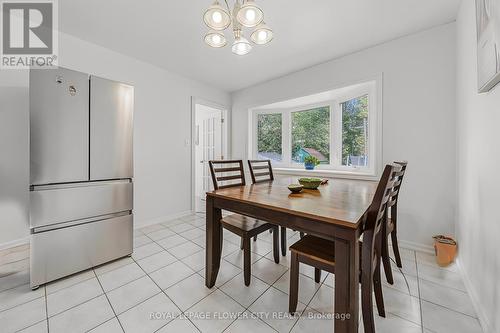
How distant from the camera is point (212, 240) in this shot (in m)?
1.52

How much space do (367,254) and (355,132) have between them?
2338 millimetres

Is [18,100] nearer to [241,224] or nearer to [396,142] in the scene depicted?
[241,224]

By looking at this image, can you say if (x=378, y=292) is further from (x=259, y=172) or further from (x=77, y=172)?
(x=77, y=172)

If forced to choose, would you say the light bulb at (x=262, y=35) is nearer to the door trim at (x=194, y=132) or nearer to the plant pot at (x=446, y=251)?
the door trim at (x=194, y=132)

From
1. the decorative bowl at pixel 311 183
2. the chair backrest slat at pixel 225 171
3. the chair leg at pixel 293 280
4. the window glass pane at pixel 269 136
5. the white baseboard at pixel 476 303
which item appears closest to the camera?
the white baseboard at pixel 476 303

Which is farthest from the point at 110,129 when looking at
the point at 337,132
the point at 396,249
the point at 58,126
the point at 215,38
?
the point at 337,132

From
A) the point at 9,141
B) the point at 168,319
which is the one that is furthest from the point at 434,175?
the point at 9,141

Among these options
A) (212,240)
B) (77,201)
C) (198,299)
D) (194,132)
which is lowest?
(198,299)

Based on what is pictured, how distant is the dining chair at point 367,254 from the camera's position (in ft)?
3.26

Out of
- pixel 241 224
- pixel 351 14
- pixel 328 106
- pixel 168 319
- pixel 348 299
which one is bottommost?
pixel 168 319

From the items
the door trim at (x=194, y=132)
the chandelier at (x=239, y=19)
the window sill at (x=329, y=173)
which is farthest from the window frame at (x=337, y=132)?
the chandelier at (x=239, y=19)

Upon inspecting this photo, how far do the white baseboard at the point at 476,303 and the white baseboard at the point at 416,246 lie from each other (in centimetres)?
34

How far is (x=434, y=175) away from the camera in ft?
6.96

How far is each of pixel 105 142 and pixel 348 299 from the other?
7.28ft
